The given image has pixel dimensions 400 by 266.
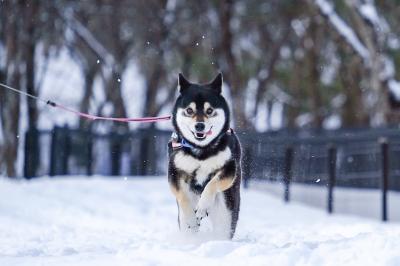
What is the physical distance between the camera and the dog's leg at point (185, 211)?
7.32 metres

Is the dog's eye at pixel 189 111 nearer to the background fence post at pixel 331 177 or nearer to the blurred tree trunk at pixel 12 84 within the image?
the background fence post at pixel 331 177

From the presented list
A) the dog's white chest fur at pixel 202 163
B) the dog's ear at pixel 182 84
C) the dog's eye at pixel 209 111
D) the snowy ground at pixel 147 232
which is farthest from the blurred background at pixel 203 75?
the dog's eye at pixel 209 111

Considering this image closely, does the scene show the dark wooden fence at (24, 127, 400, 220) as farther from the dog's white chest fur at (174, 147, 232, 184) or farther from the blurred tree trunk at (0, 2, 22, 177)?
the dog's white chest fur at (174, 147, 232, 184)

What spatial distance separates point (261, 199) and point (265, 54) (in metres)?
18.1

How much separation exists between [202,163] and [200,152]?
Answer: 10cm

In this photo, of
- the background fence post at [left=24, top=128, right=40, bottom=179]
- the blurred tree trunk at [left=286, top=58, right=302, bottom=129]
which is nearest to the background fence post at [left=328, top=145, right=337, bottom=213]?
the background fence post at [left=24, top=128, right=40, bottom=179]

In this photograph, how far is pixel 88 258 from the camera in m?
6.19

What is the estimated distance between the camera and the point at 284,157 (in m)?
18.6

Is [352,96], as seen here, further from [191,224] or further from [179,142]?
[179,142]

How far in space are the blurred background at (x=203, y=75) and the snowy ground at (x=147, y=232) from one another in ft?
6.57

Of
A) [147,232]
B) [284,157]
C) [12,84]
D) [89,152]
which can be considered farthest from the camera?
[12,84]

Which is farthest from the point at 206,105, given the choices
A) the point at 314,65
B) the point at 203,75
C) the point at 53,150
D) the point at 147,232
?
the point at 314,65

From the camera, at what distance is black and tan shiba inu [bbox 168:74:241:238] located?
7031mm

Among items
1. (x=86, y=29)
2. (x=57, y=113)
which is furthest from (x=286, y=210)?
(x=57, y=113)
